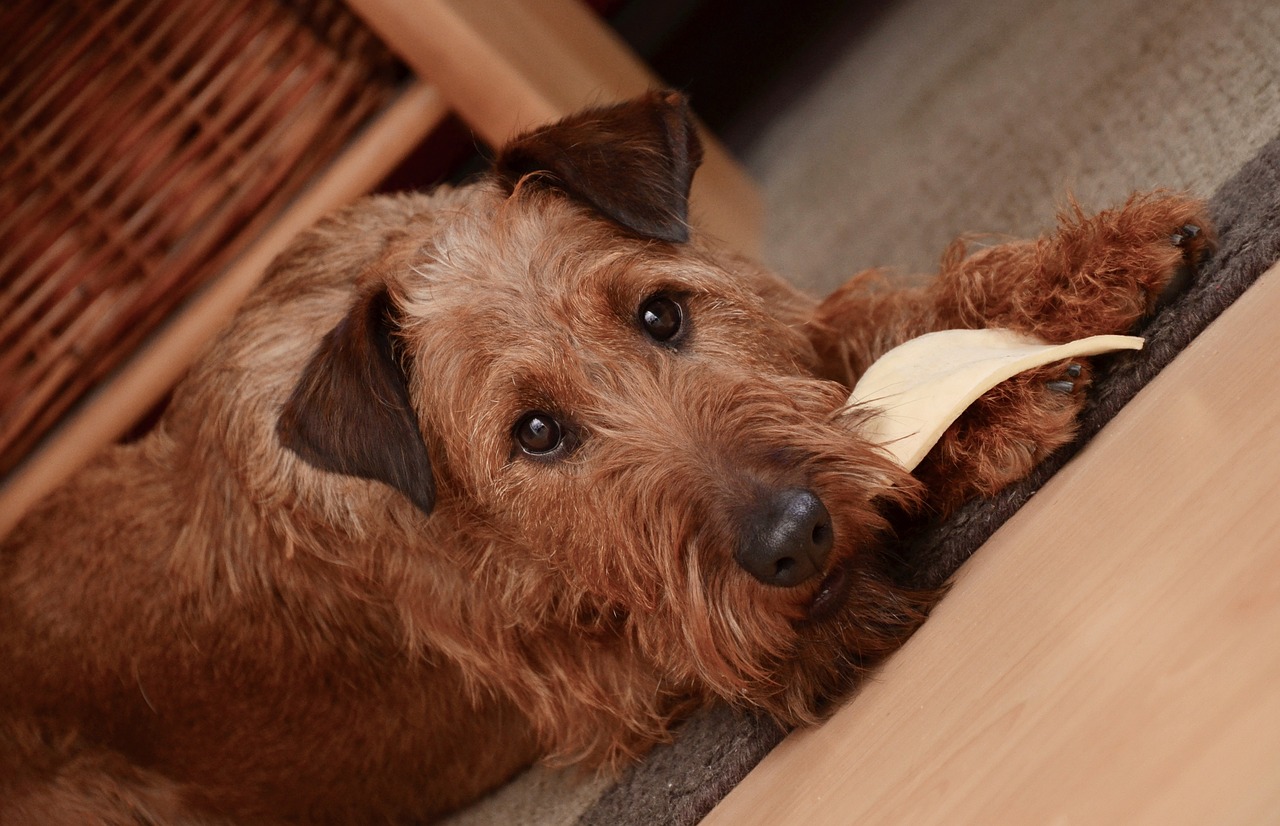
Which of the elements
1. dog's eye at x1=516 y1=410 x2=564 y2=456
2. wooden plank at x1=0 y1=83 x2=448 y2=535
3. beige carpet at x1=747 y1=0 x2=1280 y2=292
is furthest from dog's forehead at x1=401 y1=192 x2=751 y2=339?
wooden plank at x1=0 y1=83 x2=448 y2=535

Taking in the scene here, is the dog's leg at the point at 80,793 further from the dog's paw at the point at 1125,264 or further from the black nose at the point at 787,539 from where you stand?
the dog's paw at the point at 1125,264

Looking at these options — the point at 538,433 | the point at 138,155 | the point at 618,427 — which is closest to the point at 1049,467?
the point at 618,427

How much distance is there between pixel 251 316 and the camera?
2.62 meters

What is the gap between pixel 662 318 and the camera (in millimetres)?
2162

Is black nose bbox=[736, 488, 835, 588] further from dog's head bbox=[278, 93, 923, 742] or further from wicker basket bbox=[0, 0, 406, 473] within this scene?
wicker basket bbox=[0, 0, 406, 473]

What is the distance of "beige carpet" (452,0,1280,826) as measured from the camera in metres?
2.70

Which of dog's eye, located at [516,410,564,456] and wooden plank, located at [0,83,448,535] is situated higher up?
wooden plank, located at [0,83,448,535]

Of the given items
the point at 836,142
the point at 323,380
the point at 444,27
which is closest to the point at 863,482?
the point at 323,380

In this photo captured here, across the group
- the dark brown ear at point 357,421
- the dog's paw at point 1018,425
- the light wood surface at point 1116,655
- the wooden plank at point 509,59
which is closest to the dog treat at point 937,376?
the dog's paw at point 1018,425

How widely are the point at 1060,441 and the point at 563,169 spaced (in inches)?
41.3

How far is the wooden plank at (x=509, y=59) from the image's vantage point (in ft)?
10.8

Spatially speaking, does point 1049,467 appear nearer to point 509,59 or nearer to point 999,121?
point 999,121

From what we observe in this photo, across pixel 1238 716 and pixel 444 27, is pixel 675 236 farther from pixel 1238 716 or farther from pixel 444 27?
pixel 444 27

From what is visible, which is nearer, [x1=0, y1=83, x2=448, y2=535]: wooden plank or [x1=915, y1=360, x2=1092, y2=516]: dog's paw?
[x1=915, y1=360, x2=1092, y2=516]: dog's paw
